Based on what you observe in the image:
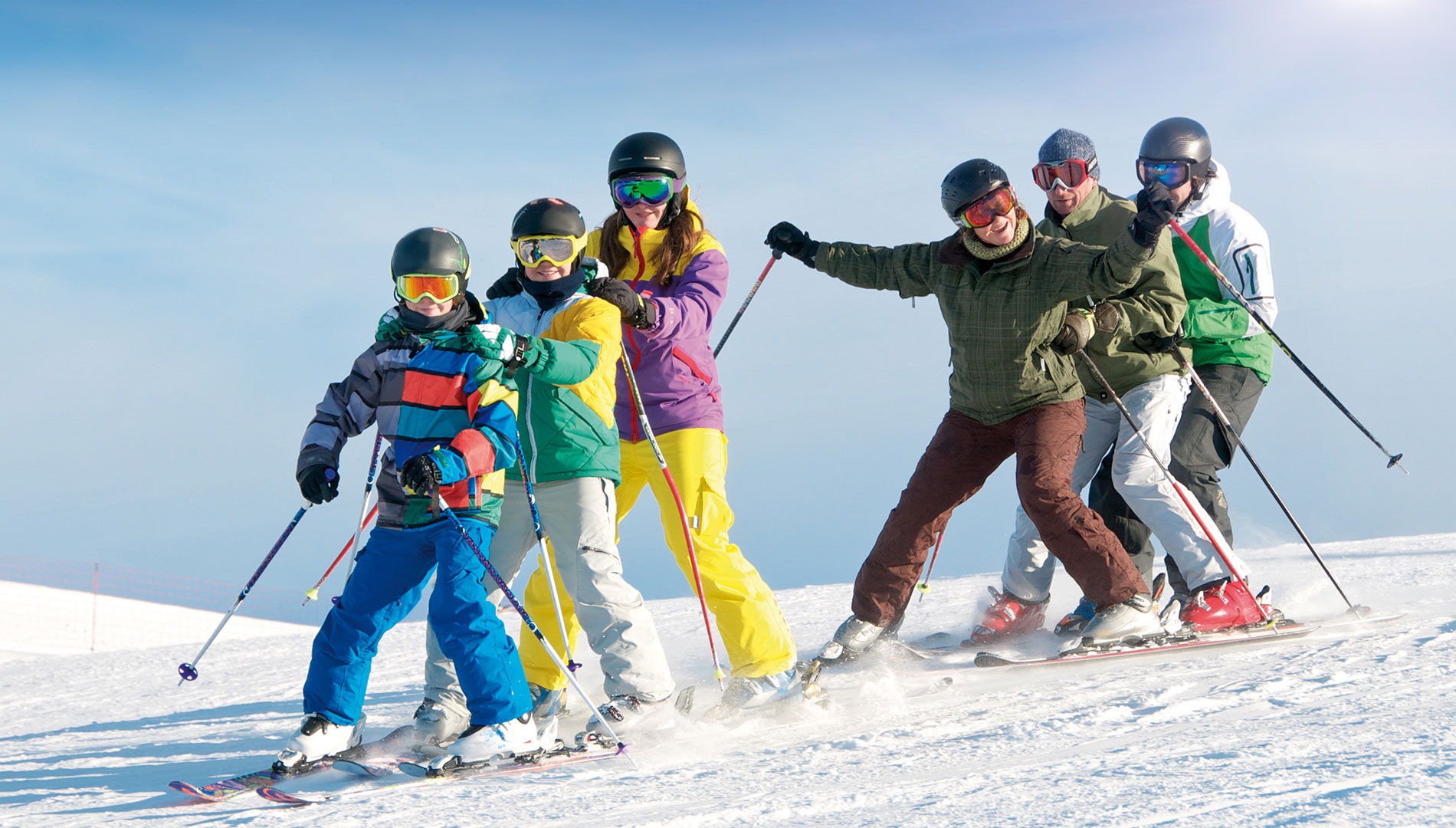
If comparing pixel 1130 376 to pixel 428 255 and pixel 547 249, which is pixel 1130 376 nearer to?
pixel 547 249

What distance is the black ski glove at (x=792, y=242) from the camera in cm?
502

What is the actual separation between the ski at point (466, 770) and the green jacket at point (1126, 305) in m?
2.76

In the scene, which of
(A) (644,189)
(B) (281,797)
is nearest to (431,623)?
(B) (281,797)

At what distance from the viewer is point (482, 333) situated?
11.6ft

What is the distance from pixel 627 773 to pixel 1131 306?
113 inches

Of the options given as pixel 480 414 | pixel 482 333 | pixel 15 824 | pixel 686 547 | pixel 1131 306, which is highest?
pixel 1131 306

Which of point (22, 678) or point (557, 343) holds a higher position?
point (557, 343)

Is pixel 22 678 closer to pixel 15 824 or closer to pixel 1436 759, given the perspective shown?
pixel 15 824

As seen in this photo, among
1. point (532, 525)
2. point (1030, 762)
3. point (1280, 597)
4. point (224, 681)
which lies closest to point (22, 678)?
point (224, 681)

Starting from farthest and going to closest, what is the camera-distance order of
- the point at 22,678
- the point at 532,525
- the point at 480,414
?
the point at 22,678, the point at 532,525, the point at 480,414

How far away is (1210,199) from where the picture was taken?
558 cm

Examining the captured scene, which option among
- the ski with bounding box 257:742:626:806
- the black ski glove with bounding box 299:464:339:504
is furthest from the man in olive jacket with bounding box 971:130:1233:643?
the black ski glove with bounding box 299:464:339:504

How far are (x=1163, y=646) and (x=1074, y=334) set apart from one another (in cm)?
136

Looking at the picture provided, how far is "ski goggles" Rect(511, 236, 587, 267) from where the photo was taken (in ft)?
13.1
